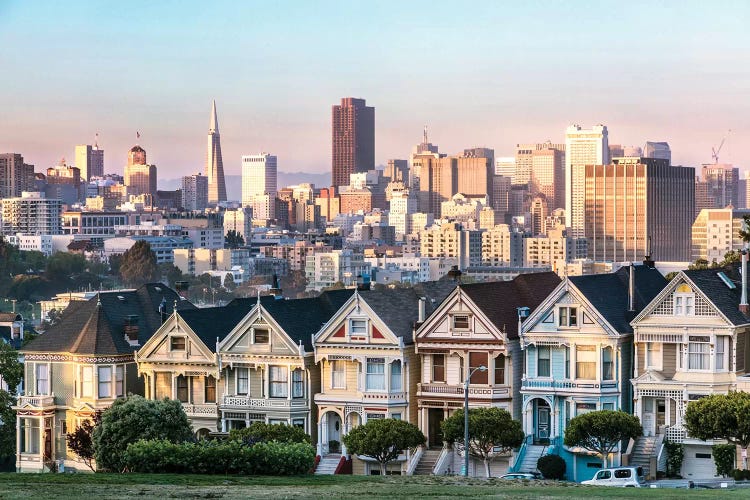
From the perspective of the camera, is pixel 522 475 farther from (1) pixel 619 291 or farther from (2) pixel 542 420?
(1) pixel 619 291

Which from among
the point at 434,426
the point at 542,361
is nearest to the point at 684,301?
the point at 542,361

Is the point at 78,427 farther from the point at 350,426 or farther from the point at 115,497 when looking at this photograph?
the point at 115,497

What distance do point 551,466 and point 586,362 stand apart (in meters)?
3.20

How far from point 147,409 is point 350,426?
598 cm

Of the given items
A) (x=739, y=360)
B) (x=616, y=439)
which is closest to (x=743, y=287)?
(x=739, y=360)

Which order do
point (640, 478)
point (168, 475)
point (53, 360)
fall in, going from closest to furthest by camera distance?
point (168, 475)
point (640, 478)
point (53, 360)

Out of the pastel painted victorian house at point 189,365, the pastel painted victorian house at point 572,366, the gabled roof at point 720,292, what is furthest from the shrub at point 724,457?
the pastel painted victorian house at point 189,365

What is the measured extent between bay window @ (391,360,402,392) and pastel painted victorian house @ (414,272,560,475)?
62 cm

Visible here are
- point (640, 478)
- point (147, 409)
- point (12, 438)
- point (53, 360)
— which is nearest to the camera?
point (640, 478)

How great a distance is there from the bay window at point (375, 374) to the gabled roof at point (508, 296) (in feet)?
11.0

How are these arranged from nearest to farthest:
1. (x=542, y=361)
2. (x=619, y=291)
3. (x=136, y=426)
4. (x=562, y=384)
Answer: (x=562, y=384), (x=542, y=361), (x=136, y=426), (x=619, y=291)

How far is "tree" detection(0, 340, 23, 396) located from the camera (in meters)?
72.8

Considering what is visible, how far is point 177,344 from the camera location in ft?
203

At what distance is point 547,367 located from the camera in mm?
57156
